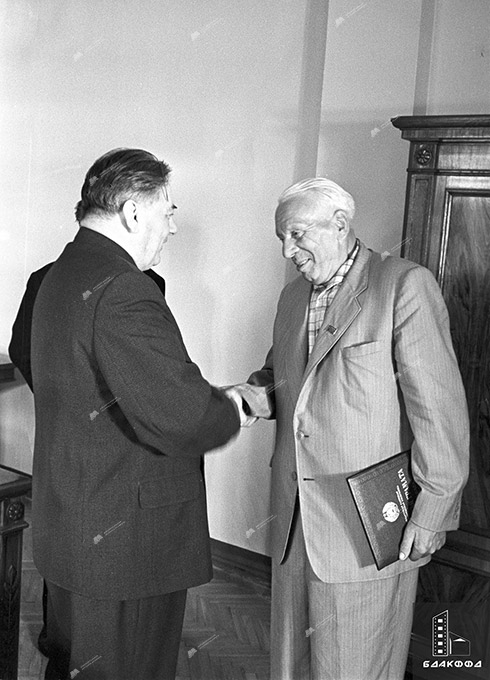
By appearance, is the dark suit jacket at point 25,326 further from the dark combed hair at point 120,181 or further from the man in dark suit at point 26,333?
the dark combed hair at point 120,181

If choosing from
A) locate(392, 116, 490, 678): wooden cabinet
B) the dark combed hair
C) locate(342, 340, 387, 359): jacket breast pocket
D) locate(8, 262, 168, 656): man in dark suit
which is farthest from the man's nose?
locate(8, 262, 168, 656): man in dark suit

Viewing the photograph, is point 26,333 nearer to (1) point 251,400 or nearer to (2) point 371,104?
(1) point 251,400

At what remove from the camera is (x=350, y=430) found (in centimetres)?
238

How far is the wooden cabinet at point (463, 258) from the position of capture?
9.24 feet

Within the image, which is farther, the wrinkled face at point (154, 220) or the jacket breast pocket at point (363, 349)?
the jacket breast pocket at point (363, 349)

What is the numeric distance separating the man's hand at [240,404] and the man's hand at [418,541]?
0.55m

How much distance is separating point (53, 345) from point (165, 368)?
0.30m

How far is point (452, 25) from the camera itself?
11.8 feet

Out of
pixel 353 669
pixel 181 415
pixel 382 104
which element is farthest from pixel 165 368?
pixel 382 104

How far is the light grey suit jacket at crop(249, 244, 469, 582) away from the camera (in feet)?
7.54

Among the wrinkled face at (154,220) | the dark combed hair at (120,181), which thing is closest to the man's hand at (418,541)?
the wrinkled face at (154,220)

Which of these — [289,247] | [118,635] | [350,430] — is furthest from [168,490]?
[289,247]

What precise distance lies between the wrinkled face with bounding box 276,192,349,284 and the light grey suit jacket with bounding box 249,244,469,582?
0.07 meters

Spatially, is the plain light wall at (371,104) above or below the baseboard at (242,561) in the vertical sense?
above
